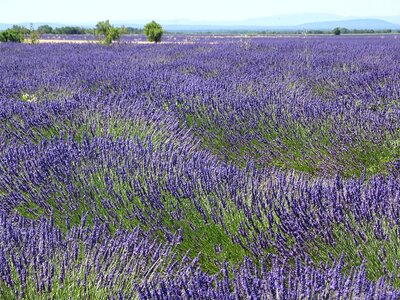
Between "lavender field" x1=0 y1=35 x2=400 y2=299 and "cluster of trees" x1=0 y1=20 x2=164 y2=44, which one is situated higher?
"cluster of trees" x1=0 y1=20 x2=164 y2=44

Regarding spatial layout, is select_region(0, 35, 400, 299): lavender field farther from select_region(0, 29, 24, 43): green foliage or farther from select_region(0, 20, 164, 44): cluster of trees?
select_region(0, 29, 24, 43): green foliage

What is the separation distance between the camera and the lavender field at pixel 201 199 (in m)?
1.71

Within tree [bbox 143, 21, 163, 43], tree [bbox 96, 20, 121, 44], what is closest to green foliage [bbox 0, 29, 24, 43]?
tree [bbox 96, 20, 121, 44]

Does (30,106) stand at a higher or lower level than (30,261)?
higher

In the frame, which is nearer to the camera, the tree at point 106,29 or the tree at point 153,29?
the tree at point 106,29

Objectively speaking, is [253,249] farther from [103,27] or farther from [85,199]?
[103,27]

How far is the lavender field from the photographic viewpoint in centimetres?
171

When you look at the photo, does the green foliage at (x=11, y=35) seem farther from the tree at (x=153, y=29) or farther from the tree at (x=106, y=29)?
the tree at (x=153, y=29)

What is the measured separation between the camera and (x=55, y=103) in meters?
4.25

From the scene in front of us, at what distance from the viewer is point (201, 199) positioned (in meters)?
2.51

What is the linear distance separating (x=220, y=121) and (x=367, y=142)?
1.39m

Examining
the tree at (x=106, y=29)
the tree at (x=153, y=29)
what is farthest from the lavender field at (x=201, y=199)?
the tree at (x=153, y=29)

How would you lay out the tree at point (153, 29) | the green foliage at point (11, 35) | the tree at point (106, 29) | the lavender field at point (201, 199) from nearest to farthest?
the lavender field at point (201, 199), the tree at point (106, 29), the tree at point (153, 29), the green foliage at point (11, 35)

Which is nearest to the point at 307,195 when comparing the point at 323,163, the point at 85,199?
the point at 85,199
